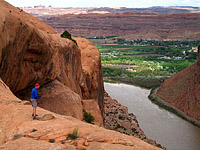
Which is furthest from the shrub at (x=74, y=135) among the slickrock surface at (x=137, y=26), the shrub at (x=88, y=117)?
the slickrock surface at (x=137, y=26)

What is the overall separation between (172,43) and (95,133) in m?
154

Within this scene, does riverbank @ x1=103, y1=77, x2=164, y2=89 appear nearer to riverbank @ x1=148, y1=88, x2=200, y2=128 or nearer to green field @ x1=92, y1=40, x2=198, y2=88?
green field @ x1=92, y1=40, x2=198, y2=88

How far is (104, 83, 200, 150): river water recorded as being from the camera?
33.8 metres

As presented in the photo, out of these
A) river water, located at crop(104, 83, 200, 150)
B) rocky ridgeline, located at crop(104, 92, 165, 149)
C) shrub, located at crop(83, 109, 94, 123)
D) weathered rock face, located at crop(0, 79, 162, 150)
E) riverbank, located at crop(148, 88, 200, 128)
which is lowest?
riverbank, located at crop(148, 88, 200, 128)

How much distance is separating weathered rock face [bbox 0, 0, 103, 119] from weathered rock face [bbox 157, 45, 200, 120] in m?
28.8

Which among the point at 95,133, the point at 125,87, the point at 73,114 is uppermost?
the point at 95,133

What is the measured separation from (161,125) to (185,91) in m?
17.0

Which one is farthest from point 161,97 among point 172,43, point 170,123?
point 172,43

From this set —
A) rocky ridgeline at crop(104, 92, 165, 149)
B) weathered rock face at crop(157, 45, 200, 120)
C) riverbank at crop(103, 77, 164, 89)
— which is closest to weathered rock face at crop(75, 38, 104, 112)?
rocky ridgeline at crop(104, 92, 165, 149)

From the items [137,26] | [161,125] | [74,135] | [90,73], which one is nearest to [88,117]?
[90,73]

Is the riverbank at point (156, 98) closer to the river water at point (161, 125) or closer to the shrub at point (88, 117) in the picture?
the river water at point (161, 125)

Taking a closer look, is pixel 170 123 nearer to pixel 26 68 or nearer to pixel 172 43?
pixel 26 68

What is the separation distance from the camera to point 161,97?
58.1m

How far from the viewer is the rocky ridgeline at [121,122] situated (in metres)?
31.8
